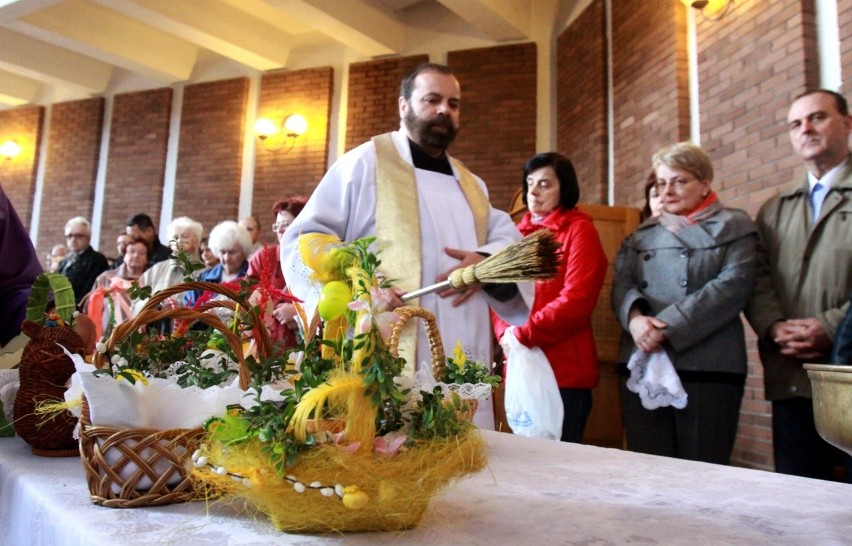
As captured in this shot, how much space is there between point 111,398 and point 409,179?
1667 millimetres

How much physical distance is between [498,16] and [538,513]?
677cm

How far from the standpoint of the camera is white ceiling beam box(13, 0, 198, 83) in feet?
26.6

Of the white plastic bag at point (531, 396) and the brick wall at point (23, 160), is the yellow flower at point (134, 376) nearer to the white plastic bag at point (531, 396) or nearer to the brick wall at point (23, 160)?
the white plastic bag at point (531, 396)

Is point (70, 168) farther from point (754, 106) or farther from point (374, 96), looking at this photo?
point (754, 106)

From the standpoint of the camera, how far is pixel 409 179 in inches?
99.0

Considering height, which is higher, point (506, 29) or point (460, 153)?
point (506, 29)

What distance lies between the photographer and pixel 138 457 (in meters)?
0.97

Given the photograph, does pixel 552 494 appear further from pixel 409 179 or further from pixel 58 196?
pixel 58 196

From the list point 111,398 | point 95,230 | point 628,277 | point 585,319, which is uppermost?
point 95,230

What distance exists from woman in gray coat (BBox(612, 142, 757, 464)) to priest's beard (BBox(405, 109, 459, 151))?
986mm

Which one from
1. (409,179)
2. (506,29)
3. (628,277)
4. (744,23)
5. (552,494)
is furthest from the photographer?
(506,29)

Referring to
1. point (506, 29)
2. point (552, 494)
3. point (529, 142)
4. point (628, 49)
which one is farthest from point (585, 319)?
point (506, 29)

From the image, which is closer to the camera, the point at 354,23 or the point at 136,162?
the point at 354,23

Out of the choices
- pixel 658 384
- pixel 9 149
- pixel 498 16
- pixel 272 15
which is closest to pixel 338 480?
pixel 658 384
